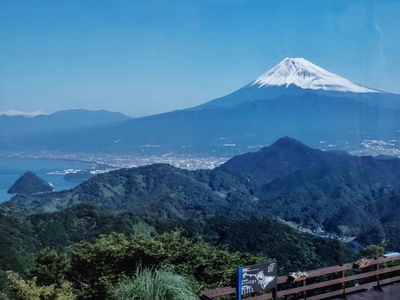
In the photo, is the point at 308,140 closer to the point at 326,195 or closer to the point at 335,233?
the point at 326,195

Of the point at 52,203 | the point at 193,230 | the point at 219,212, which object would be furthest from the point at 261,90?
the point at 193,230

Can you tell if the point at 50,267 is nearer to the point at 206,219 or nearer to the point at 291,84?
the point at 206,219

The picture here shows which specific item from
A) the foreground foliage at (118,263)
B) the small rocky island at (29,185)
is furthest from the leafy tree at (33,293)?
the small rocky island at (29,185)

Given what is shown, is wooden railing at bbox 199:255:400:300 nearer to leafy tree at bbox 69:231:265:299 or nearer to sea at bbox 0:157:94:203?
leafy tree at bbox 69:231:265:299

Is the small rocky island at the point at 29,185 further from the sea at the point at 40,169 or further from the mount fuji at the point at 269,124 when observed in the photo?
the mount fuji at the point at 269,124

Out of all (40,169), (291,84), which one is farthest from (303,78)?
(40,169)

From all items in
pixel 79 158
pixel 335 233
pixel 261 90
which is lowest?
pixel 335 233
